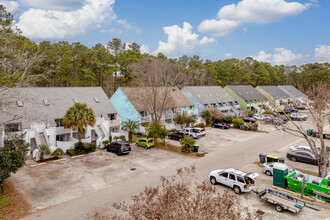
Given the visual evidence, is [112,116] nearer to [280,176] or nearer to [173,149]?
[173,149]

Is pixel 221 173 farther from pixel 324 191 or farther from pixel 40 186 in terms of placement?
pixel 40 186

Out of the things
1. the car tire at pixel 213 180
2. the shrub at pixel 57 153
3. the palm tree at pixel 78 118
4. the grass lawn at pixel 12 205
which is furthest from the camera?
the palm tree at pixel 78 118

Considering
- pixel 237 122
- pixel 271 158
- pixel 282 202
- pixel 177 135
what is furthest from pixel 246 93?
pixel 282 202

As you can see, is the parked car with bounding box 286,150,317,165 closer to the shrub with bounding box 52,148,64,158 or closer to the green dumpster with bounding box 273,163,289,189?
the green dumpster with bounding box 273,163,289,189

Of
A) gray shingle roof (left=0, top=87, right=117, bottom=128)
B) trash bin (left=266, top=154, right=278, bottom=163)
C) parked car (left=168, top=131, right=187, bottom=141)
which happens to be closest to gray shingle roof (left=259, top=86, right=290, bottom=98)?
parked car (left=168, top=131, right=187, bottom=141)

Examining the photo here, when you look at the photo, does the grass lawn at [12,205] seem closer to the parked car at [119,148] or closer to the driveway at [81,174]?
the driveway at [81,174]

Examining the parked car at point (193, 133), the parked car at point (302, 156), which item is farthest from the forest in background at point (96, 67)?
the parked car at point (193, 133)
